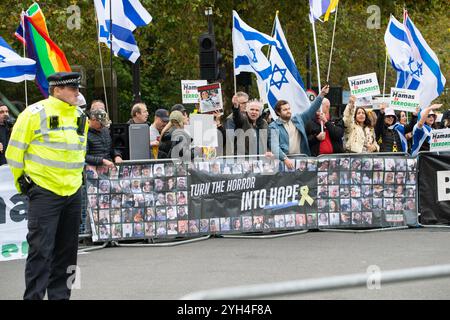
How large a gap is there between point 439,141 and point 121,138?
4.44 metres

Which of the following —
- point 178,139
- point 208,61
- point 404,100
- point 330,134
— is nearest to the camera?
point 178,139

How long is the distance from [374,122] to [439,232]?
298 centimetres

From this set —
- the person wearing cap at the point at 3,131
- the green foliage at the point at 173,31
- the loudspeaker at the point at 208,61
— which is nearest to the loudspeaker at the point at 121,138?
the person wearing cap at the point at 3,131

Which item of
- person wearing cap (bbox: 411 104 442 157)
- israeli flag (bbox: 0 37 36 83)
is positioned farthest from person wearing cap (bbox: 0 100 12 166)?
person wearing cap (bbox: 411 104 442 157)

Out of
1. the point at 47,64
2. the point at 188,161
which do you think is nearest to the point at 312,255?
the point at 188,161

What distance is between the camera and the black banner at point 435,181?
14750mm

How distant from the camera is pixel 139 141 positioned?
1373cm

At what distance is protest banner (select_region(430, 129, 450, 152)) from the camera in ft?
49.1

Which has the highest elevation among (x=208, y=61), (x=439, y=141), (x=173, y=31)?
(x=173, y=31)

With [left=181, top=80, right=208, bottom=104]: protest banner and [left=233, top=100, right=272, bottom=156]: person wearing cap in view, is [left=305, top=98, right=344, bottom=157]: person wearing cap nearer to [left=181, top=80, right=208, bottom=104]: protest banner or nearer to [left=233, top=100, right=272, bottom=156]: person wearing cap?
[left=233, top=100, right=272, bottom=156]: person wearing cap

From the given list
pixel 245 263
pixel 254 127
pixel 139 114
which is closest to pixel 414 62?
pixel 254 127

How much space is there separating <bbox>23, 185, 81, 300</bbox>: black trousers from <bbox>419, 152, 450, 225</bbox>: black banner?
724 centimetres

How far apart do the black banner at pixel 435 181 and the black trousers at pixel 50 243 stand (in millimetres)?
7238

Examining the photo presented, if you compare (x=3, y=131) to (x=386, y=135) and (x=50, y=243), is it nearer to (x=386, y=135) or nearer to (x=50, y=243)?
(x=50, y=243)
